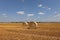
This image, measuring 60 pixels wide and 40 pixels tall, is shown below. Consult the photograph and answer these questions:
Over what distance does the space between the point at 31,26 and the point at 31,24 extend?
86cm

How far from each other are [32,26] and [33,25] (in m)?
0.56

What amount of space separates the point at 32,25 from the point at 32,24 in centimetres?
48

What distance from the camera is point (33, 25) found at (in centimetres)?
3584

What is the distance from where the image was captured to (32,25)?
35.8 metres

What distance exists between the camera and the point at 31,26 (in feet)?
117

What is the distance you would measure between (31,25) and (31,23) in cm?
73

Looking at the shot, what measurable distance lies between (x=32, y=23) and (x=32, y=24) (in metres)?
0.36

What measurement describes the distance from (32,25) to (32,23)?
32.9 inches

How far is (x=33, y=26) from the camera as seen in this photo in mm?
35469

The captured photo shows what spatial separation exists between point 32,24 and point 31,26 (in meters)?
0.79

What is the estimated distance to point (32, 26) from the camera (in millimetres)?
35375

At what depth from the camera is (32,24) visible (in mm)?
36188

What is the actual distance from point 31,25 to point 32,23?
722 mm

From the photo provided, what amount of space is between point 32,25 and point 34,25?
0.48m
